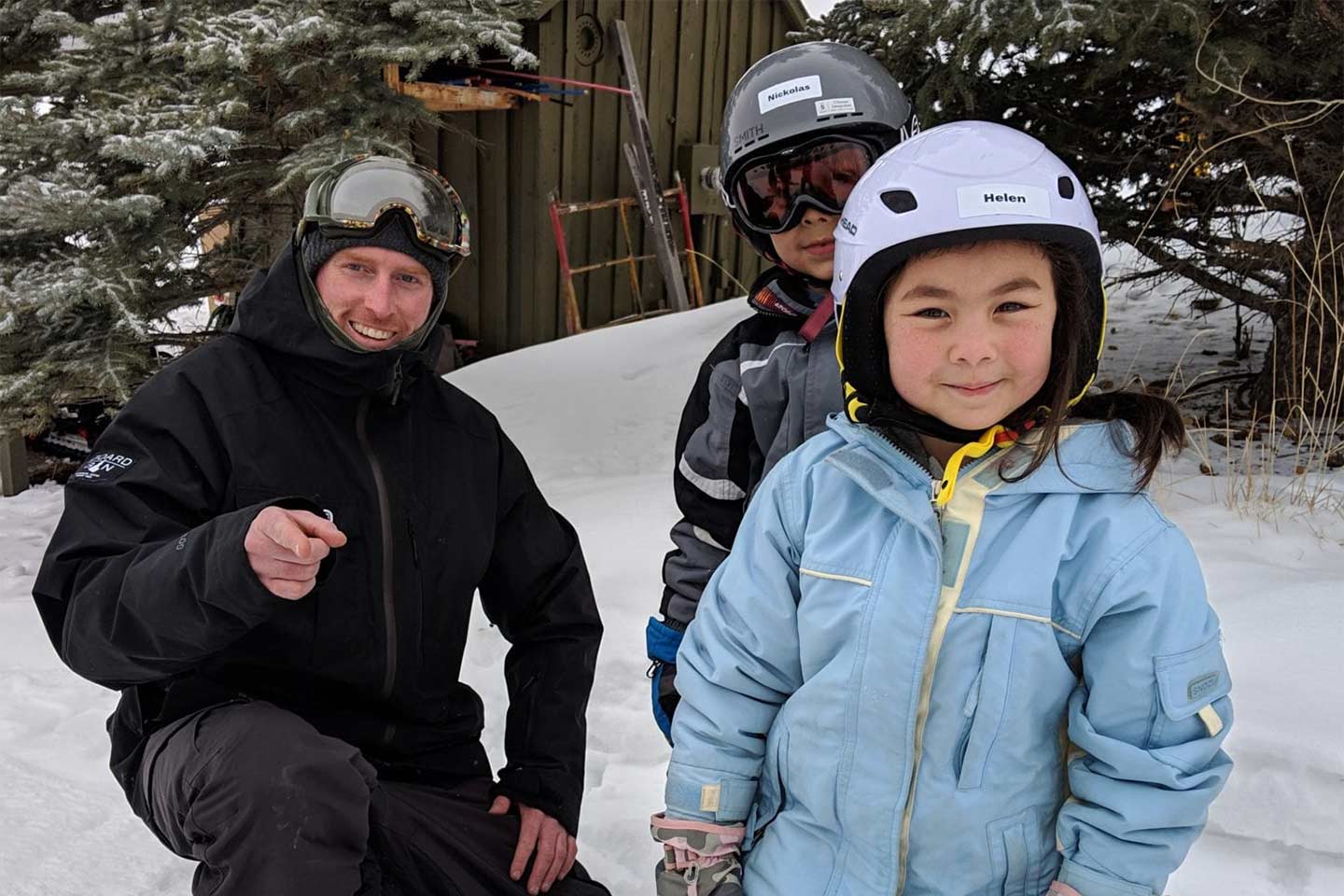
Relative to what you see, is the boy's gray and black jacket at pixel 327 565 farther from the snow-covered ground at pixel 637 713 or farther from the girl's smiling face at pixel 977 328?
the girl's smiling face at pixel 977 328

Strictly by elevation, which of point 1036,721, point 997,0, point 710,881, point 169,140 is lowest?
point 710,881

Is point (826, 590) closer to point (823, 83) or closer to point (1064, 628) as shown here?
point (1064, 628)

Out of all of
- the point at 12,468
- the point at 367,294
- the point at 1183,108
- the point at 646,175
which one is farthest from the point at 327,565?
the point at 646,175

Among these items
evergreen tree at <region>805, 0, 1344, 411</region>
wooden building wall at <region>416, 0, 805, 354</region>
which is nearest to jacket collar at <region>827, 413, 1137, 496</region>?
evergreen tree at <region>805, 0, 1344, 411</region>

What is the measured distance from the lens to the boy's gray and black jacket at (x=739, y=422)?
1.83 meters

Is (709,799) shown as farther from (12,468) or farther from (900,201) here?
(12,468)

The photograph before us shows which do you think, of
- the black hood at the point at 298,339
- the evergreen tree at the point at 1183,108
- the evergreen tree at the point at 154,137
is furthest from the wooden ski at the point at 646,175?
the black hood at the point at 298,339

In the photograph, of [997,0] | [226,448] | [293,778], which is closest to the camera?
[293,778]

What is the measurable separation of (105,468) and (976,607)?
1.48 m

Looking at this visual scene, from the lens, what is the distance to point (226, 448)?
6.28ft

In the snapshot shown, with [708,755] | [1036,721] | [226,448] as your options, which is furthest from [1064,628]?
[226,448]

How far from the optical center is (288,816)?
5.32 ft

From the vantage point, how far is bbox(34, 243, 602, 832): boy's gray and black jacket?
1705mm

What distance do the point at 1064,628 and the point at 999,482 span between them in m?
0.21
